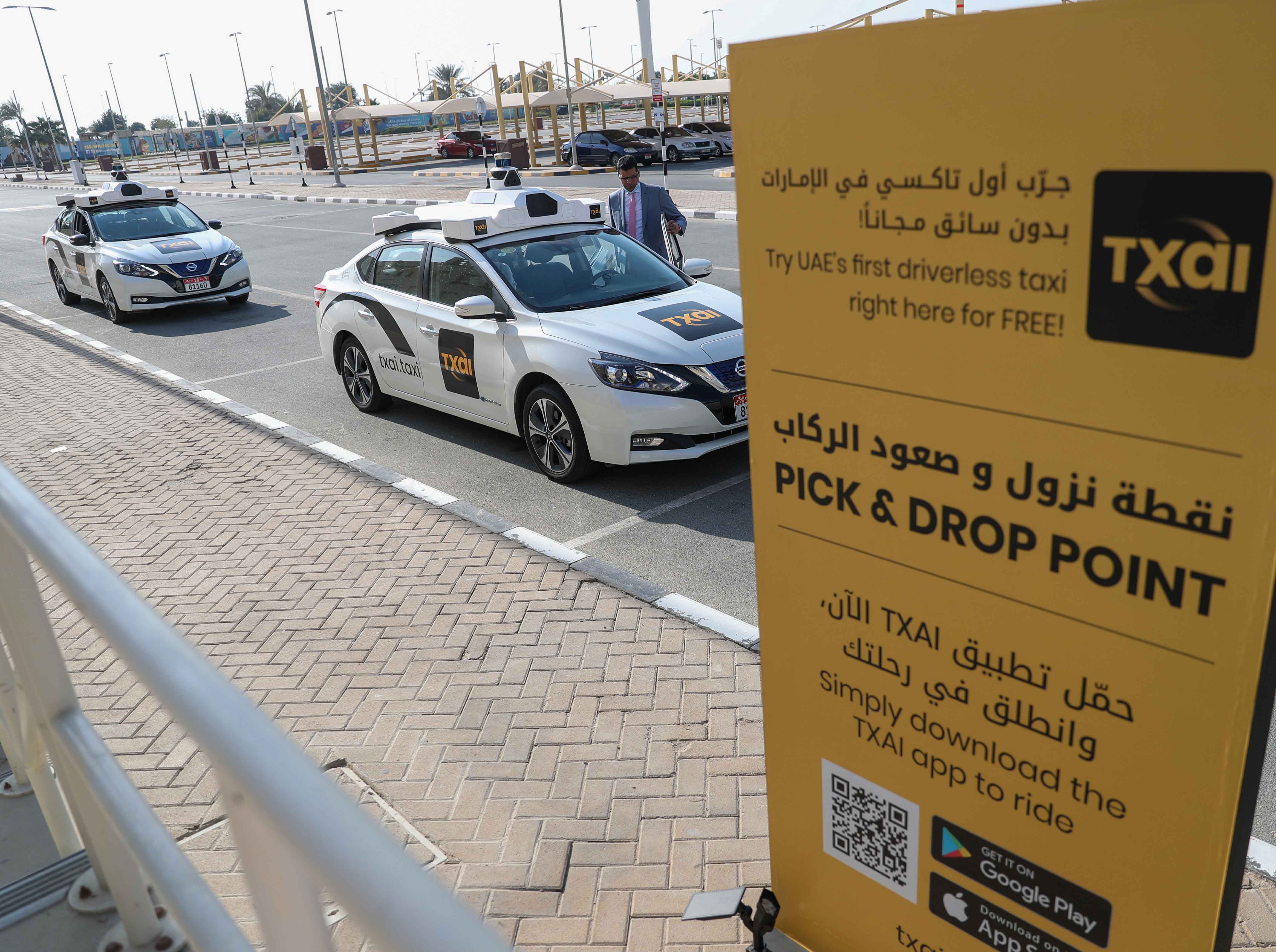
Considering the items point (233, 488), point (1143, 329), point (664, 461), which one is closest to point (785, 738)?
point (1143, 329)

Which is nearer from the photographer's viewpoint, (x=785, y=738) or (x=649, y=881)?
(x=785, y=738)

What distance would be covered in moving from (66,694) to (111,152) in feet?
429

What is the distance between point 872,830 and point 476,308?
17.3 ft

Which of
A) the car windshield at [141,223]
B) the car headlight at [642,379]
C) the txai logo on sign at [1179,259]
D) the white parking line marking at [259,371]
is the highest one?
the txai logo on sign at [1179,259]

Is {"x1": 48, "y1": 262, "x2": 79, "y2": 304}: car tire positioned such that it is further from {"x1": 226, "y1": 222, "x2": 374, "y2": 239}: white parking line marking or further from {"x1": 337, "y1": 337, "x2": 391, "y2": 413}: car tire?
{"x1": 337, "y1": 337, "x2": 391, "y2": 413}: car tire

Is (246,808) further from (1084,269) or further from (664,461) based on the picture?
(664,461)

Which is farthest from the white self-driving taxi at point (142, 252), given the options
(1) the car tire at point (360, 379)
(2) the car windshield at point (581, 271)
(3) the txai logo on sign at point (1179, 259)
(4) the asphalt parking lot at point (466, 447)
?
(3) the txai logo on sign at point (1179, 259)

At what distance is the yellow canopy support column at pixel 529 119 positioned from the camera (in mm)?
44938

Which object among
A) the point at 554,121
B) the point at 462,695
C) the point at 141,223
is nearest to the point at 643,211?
the point at 462,695

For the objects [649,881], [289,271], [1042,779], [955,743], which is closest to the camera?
[1042,779]

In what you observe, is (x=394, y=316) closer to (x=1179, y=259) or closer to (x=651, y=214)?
(x=651, y=214)

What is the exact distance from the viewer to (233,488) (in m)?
7.65

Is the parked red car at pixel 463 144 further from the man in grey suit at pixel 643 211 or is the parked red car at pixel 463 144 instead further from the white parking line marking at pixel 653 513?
the white parking line marking at pixel 653 513

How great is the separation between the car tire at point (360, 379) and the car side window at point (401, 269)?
28.5 inches
